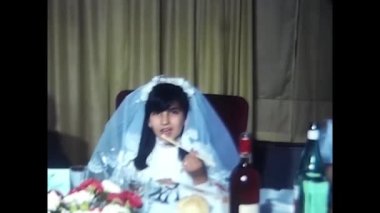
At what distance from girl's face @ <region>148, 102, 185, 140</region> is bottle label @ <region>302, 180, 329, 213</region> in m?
0.31

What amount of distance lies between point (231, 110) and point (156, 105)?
17cm

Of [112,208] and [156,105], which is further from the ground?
[156,105]

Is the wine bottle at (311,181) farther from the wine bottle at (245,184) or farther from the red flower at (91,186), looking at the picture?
the red flower at (91,186)

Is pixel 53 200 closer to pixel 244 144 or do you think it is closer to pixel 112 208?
pixel 112 208

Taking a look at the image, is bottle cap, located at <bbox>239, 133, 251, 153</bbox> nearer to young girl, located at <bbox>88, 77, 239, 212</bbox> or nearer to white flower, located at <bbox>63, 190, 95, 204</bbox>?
young girl, located at <bbox>88, 77, 239, 212</bbox>

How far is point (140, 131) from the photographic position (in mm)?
1430

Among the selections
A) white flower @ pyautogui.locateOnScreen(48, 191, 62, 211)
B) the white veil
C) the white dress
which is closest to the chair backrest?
the white veil

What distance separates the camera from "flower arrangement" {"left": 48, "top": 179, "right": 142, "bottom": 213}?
1.41 metres

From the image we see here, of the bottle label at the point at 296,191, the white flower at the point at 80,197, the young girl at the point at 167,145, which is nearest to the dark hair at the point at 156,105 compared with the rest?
the young girl at the point at 167,145

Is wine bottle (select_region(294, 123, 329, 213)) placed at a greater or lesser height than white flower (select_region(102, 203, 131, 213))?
greater

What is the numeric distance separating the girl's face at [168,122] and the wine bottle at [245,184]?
145mm

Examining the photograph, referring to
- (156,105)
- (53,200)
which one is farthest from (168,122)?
(53,200)

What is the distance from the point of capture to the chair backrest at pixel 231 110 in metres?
1.44
